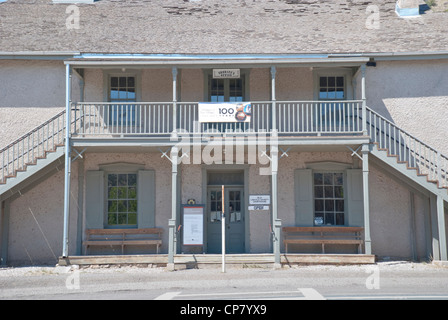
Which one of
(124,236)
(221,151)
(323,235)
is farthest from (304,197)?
(124,236)

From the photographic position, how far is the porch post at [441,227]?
12.7 meters

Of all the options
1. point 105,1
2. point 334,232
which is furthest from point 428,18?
point 105,1

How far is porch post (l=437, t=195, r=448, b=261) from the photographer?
1272cm

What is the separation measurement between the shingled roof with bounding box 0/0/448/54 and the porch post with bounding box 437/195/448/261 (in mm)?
4423

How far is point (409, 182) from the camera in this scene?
1347cm

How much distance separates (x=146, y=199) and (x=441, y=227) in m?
7.87

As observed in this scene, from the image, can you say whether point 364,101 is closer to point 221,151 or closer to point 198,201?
point 221,151

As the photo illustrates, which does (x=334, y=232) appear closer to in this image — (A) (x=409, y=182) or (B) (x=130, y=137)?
(A) (x=409, y=182)

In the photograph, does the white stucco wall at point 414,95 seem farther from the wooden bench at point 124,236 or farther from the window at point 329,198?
the wooden bench at point 124,236

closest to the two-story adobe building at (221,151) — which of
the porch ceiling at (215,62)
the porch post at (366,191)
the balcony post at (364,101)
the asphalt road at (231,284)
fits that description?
the porch ceiling at (215,62)

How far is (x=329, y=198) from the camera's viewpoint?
14.5 m

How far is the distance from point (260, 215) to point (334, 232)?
2.10 metres

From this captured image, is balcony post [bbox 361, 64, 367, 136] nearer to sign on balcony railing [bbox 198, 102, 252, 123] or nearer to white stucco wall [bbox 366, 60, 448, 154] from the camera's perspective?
white stucco wall [bbox 366, 60, 448, 154]

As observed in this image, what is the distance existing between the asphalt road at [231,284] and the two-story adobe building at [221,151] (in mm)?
1617
